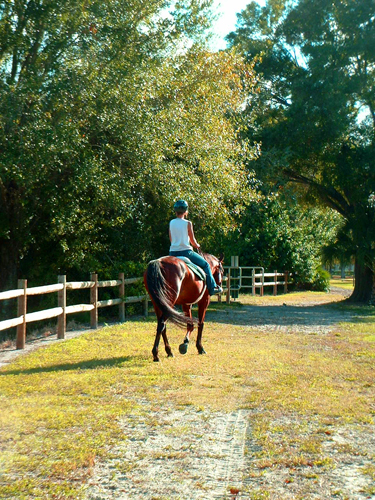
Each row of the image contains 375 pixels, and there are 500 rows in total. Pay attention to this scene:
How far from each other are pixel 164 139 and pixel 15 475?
11334mm

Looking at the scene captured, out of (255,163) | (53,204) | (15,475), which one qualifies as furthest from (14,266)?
(15,475)

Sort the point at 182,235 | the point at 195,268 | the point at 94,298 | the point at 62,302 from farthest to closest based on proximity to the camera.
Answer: the point at 94,298
the point at 62,302
the point at 195,268
the point at 182,235

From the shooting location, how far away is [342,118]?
76.1ft

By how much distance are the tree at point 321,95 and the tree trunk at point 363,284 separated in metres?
0.67

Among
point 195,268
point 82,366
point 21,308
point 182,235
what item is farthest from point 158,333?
point 21,308

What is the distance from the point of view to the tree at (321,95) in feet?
77.0

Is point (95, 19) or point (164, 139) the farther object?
point (164, 139)

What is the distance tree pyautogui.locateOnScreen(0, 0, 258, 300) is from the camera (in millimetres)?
12875

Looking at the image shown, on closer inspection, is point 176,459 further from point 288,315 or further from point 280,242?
point 280,242

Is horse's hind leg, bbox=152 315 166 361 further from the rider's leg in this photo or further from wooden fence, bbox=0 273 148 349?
wooden fence, bbox=0 273 148 349

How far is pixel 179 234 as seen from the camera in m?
10.0

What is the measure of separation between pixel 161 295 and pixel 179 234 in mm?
1400

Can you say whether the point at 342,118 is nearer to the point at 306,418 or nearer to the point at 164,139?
the point at 164,139

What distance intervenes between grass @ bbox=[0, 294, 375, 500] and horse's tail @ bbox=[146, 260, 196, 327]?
28.3 inches
